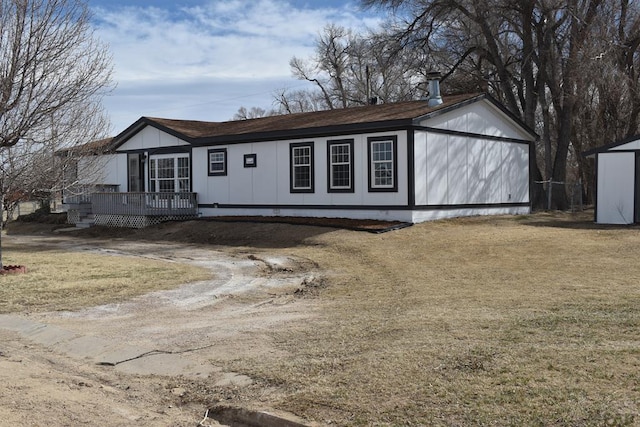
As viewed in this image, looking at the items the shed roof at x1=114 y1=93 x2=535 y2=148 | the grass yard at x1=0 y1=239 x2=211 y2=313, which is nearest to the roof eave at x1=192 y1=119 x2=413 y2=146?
the shed roof at x1=114 y1=93 x2=535 y2=148

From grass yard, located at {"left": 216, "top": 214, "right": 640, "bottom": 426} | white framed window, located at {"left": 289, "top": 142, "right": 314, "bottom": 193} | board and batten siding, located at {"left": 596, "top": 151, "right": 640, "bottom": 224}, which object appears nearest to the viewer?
grass yard, located at {"left": 216, "top": 214, "right": 640, "bottom": 426}

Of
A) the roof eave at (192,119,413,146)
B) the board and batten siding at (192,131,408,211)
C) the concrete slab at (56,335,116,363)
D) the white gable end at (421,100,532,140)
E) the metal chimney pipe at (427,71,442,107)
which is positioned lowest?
the concrete slab at (56,335,116,363)

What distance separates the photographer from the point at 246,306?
1055 cm

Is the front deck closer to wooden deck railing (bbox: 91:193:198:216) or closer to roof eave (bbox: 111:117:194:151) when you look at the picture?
wooden deck railing (bbox: 91:193:198:216)

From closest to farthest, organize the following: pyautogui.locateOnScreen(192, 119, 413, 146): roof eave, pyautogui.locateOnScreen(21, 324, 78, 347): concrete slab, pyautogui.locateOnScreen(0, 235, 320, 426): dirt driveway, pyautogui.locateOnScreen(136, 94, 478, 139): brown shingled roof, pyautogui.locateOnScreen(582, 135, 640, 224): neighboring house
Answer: pyautogui.locateOnScreen(0, 235, 320, 426): dirt driveway
pyautogui.locateOnScreen(21, 324, 78, 347): concrete slab
pyautogui.locateOnScreen(192, 119, 413, 146): roof eave
pyautogui.locateOnScreen(582, 135, 640, 224): neighboring house
pyautogui.locateOnScreen(136, 94, 478, 139): brown shingled roof

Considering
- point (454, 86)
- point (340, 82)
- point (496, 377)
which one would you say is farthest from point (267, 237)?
point (340, 82)

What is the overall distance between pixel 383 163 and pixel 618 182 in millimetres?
7796

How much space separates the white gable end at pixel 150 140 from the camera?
28.0 m

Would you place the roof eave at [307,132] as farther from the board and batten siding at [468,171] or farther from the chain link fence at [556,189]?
the chain link fence at [556,189]

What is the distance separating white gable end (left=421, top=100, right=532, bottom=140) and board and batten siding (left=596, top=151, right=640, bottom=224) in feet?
13.8

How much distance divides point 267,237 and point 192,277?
22.7ft

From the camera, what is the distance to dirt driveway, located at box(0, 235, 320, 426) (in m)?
5.79

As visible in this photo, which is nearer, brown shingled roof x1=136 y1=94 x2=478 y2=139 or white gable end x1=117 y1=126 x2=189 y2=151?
brown shingled roof x1=136 y1=94 x2=478 y2=139

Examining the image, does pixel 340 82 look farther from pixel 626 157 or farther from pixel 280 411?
pixel 280 411
